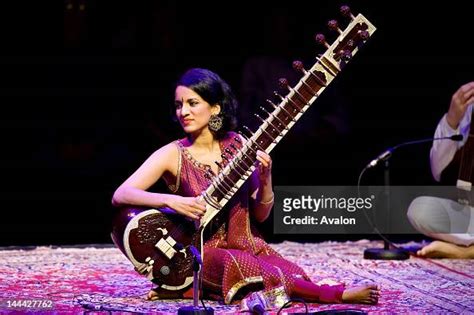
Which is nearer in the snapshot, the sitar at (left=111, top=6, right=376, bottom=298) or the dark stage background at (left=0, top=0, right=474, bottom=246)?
the sitar at (left=111, top=6, right=376, bottom=298)

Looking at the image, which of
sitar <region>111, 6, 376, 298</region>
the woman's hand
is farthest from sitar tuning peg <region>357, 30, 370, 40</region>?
the woman's hand

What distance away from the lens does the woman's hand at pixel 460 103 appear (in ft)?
17.3

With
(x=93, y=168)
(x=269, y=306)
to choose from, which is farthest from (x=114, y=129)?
(x=269, y=306)

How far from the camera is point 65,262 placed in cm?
551

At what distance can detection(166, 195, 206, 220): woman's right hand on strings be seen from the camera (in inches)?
160

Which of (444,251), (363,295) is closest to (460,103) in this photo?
(444,251)

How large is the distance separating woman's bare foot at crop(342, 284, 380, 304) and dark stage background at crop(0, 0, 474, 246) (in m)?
2.62

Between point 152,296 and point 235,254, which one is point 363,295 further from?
point 152,296

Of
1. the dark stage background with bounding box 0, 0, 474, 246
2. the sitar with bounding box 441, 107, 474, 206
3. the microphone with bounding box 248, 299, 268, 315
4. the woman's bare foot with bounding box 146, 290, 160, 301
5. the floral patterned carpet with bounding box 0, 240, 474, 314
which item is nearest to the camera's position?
the microphone with bounding box 248, 299, 268, 315

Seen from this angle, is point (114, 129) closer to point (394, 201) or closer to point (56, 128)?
point (56, 128)

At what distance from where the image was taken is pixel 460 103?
535 centimetres

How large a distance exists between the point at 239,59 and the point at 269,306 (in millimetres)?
3380

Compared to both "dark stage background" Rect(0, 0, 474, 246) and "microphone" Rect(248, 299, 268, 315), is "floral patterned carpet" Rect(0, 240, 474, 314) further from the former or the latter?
"dark stage background" Rect(0, 0, 474, 246)

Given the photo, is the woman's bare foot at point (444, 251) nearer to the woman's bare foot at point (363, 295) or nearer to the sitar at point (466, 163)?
the sitar at point (466, 163)
